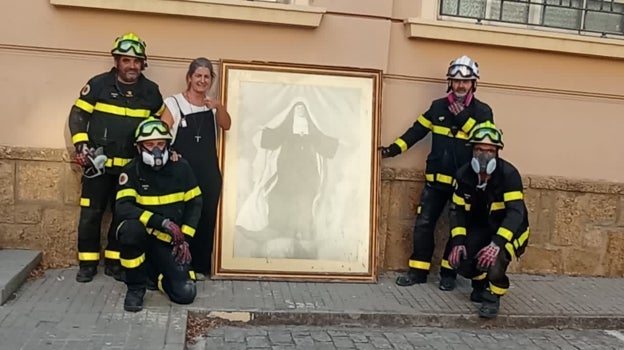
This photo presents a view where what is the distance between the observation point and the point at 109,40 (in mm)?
6223

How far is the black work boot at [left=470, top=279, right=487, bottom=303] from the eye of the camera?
5930 millimetres

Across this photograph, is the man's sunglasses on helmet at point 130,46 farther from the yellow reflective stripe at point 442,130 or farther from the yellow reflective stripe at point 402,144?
the yellow reflective stripe at point 442,130

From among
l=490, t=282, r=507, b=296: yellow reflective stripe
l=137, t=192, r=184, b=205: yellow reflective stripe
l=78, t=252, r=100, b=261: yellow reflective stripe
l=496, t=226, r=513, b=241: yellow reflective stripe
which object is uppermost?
l=137, t=192, r=184, b=205: yellow reflective stripe

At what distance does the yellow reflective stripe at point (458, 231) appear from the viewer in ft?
19.3

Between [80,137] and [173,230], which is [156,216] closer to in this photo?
[173,230]

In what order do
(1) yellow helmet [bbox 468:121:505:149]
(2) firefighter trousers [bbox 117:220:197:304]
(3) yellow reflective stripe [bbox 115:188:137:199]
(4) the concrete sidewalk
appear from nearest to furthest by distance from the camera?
(4) the concrete sidewalk, (2) firefighter trousers [bbox 117:220:197:304], (3) yellow reflective stripe [bbox 115:188:137:199], (1) yellow helmet [bbox 468:121:505:149]

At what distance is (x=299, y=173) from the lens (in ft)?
21.1

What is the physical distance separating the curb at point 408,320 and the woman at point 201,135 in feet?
2.94

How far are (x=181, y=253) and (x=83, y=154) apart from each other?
1.20 meters

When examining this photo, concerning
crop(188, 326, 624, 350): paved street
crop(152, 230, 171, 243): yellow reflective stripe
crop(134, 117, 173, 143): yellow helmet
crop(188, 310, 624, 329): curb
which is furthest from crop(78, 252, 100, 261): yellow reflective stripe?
crop(188, 326, 624, 350): paved street

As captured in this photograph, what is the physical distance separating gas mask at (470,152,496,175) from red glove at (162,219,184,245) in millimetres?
2412

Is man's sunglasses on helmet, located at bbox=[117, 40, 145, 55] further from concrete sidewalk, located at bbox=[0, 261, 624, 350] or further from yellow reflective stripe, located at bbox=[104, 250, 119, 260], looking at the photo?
concrete sidewalk, located at bbox=[0, 261, 624, 350]

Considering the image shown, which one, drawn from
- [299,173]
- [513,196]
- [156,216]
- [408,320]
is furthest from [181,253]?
[513,196]

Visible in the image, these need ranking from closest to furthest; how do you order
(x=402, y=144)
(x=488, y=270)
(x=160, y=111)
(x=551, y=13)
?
(x=488, y=270) < (x=160, y=111) < (x=402, y=144) < (x=551, y=13)
